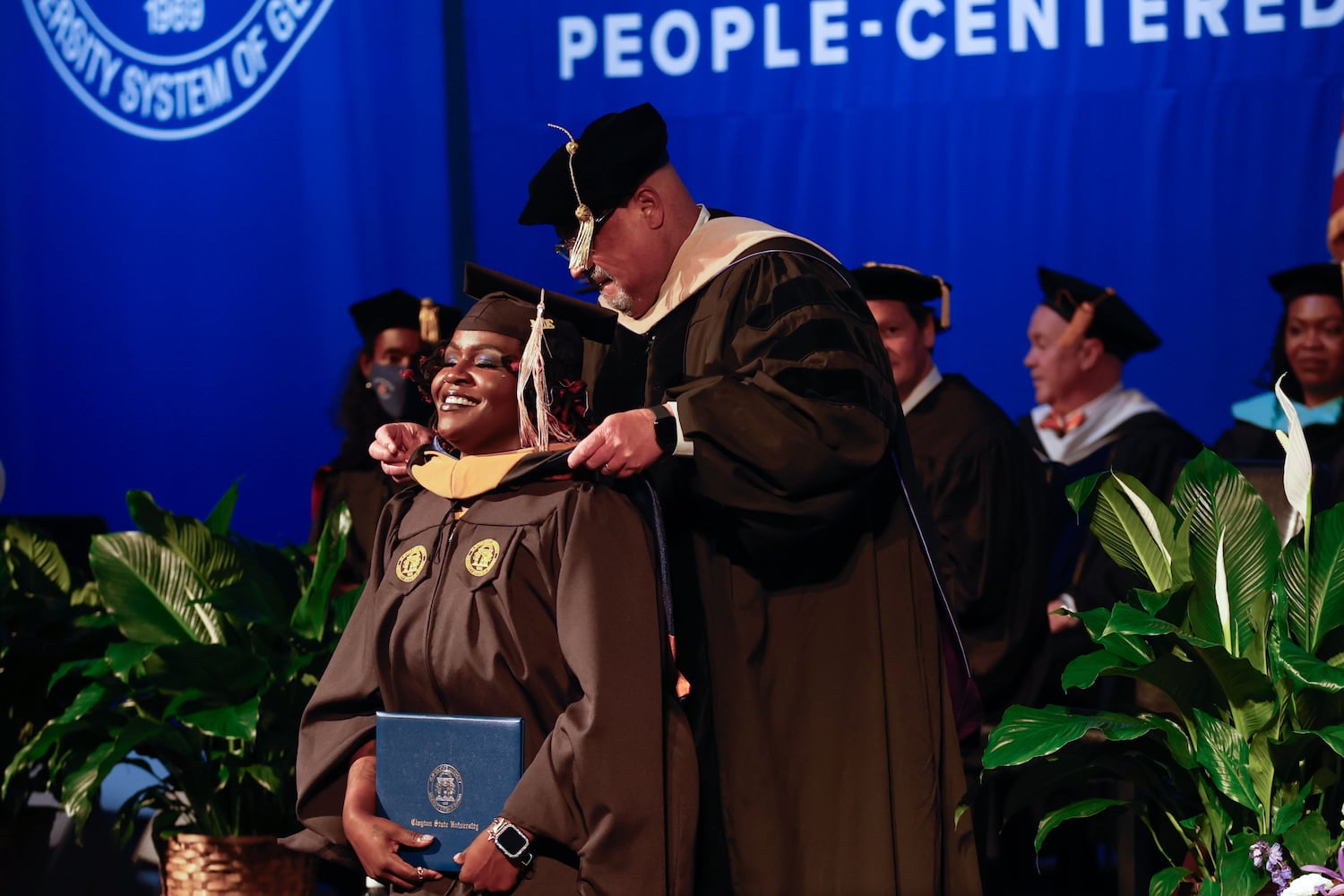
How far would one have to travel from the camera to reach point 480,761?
2.23 m

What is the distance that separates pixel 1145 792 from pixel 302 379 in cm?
400

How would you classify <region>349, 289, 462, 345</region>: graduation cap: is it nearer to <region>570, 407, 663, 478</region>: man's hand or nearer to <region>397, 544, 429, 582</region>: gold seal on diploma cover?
<region>397, 544, 429, 582</region>: gold seal on diploma cover

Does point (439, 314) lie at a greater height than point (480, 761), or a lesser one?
greater

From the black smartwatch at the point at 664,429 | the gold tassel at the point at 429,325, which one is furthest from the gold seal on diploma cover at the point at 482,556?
the gold tassel at the point at 429,325

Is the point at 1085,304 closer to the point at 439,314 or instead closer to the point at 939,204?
the point at 939,204

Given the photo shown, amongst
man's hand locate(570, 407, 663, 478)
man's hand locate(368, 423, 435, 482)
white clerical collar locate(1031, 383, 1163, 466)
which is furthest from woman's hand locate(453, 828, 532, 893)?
white clerical collar locate(1031, 383, 1163, 466)

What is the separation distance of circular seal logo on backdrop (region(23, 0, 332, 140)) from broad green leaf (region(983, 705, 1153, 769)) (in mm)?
4386

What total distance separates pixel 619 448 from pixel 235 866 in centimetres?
202

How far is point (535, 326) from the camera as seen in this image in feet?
7.72

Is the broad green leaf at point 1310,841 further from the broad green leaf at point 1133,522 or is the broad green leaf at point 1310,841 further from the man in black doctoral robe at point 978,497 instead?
the man in black doctoral robe at point 978,497

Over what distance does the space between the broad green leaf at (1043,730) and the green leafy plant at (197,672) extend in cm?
165

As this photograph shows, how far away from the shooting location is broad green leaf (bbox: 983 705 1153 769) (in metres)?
2.72

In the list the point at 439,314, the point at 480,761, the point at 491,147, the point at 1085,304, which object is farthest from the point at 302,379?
the point at 480,761

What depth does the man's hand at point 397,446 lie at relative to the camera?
2.48m
